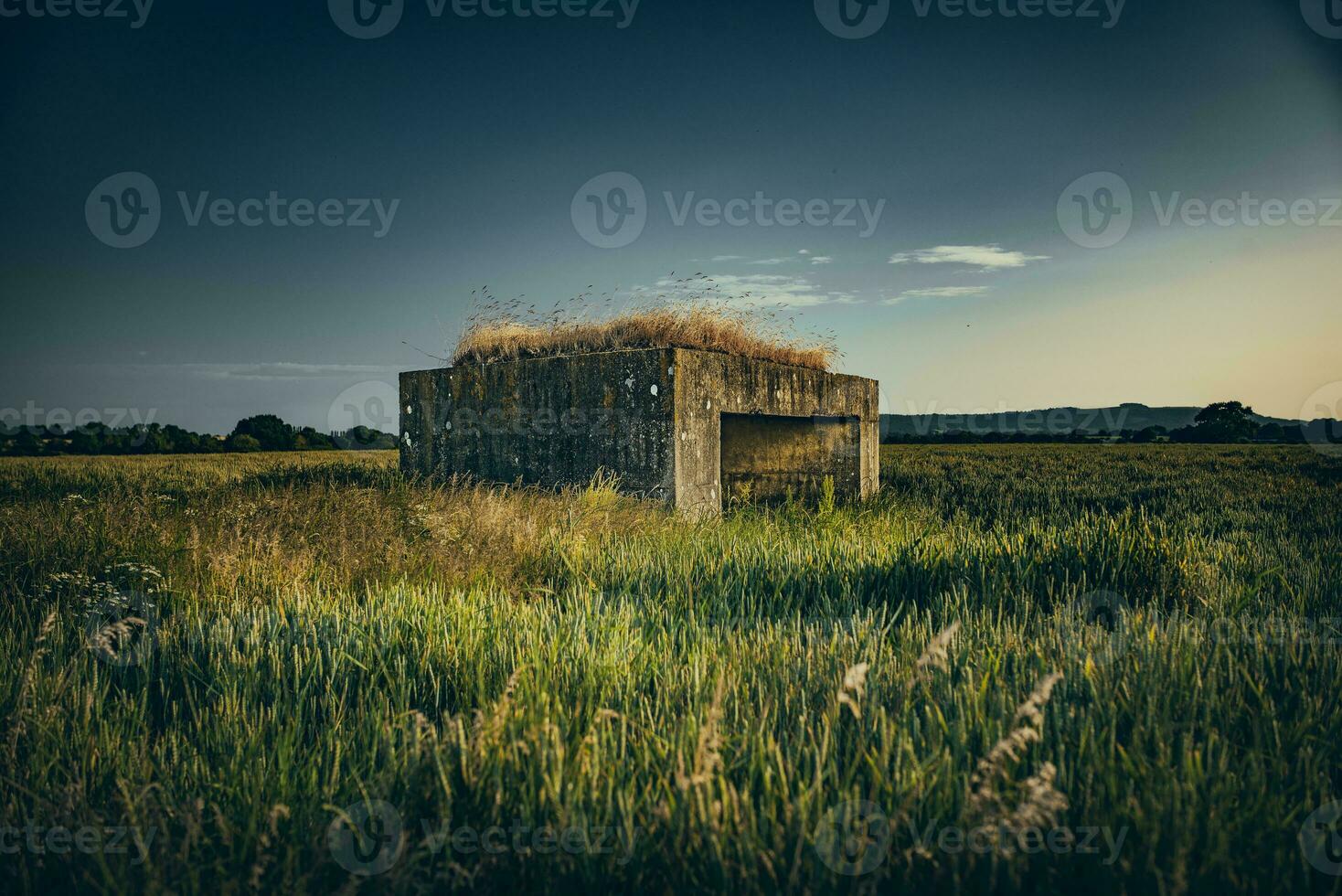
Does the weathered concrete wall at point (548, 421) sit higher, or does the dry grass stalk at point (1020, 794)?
the weathered concrete wall at point (548, 421)

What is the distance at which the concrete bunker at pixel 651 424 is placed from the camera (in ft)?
21.2

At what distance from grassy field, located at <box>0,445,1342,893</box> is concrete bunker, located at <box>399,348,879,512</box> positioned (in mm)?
2060

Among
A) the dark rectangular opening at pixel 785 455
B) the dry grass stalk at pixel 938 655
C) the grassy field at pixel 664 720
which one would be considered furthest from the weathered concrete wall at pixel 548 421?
the dry grass stalk at pixel 938 655

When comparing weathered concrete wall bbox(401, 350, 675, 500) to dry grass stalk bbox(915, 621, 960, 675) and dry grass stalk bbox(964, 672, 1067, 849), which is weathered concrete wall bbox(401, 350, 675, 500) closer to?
dry grass stalk bbox(915, 621, 960, 675)

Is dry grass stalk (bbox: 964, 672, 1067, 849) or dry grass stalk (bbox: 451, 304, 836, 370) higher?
dry grass stalk (bbox: 451, 304, 836, 370)

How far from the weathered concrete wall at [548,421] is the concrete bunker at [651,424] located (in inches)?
0.4

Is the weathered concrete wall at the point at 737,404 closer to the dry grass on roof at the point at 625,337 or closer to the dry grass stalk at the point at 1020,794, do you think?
the dry grass on roof at the point at 625,337

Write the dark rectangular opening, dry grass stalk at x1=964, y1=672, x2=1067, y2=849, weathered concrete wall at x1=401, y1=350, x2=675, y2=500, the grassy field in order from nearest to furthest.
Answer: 1. dry grass stalk at x1=964, y1=672, x2=1067, y2=849
2. the grassy field
3. weathered concrete wall at x1=401, y1=350, x2=675, y2=500
4. the dark rectangular opening

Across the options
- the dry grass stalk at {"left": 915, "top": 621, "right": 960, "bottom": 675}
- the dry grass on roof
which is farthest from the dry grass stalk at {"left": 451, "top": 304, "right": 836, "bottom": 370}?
the dry grass stalk at {"left": 915, "top": 621, "right": 960, "bottom": 675}

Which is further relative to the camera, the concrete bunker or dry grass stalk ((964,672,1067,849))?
the concrete bunker

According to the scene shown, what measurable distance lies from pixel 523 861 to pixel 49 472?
14.5m

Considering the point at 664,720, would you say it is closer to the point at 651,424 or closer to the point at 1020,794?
the point at 1020,794

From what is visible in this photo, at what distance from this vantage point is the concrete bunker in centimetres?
647

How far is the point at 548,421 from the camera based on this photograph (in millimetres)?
7105
